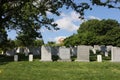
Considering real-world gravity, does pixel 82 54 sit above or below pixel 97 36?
→ below

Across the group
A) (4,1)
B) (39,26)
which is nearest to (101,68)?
(39,26)

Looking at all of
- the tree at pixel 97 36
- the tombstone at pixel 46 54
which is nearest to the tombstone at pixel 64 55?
the tombstone at pixel 46 54

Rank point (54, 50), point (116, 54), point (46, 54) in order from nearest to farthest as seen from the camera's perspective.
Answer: point (116, 54) → point (46, 54) → point (54, 50)

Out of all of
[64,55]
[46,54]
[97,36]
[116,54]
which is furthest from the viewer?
[97,36]

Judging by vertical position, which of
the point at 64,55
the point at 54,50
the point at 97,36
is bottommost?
the point at 64,55

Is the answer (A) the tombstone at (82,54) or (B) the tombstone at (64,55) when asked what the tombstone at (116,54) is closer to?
(A) the tombstone at (82,54)

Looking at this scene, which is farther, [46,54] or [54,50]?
[54,50]

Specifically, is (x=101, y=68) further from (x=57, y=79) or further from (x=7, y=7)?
(x=7, y=7)

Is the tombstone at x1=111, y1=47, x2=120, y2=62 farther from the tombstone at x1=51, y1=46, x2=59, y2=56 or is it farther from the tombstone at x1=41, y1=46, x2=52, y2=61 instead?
the tombstone at x1=51, y1=46, x2=59, y2=56

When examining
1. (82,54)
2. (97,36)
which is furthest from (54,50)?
(97,36)

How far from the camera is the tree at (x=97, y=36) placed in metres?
75.1

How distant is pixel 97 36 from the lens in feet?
274

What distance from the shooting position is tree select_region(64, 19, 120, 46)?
75062mm

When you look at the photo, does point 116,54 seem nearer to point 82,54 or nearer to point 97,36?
point 82,54
